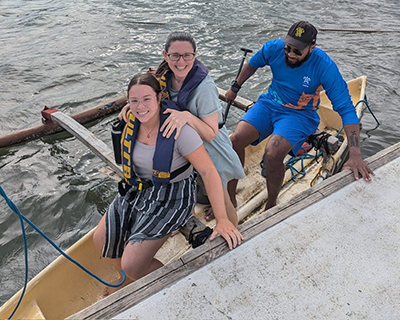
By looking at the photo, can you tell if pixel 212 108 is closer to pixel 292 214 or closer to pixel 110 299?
pixel 292 214

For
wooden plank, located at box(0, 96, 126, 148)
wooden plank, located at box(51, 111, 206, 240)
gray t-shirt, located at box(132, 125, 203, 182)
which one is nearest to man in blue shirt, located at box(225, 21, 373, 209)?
wooden plank, located at box(51, 111, 206, 240)

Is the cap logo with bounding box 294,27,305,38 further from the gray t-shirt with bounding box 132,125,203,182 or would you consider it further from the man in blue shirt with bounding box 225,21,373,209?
the gray t-shirt with bounding box 132,125,203,182

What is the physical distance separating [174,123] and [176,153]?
222 millimetres

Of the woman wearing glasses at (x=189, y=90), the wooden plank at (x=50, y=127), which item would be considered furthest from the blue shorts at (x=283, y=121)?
the wooden plank at (x=50, y=127)

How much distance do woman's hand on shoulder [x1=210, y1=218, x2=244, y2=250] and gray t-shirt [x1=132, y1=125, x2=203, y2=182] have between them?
0.46 m

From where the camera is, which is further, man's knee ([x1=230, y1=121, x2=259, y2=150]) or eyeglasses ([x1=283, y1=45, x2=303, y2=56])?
man's knee ([x1=230, y1=121, x2=259, y2=150])

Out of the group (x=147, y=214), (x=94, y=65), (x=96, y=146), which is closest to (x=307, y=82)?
(x=147, y=214)

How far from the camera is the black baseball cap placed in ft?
10.6

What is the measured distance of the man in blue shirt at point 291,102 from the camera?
326 cm

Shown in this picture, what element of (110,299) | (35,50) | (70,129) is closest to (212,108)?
(110,299)

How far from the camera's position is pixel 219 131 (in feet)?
8.63

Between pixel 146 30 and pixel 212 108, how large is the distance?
8.70m

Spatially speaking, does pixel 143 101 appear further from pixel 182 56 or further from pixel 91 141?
pixel 91 141

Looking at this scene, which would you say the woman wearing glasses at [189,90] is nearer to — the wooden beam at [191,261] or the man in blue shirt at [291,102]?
the wooden beam at [191,261]
